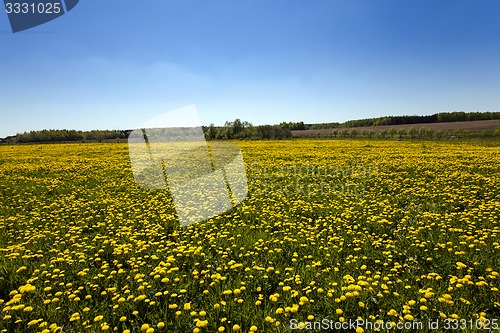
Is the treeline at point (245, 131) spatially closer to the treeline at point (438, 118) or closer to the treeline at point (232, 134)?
the treeline at point (232, 134)

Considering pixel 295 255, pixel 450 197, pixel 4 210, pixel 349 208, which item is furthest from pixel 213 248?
pixel 450 197

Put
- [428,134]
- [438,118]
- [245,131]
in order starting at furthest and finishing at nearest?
[438,118], [245,131], [428,134]

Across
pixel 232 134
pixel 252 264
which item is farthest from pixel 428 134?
pixel 252 264

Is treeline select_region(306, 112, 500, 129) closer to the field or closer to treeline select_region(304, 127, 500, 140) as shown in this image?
treeline select_region(304, 127, 500, 140)

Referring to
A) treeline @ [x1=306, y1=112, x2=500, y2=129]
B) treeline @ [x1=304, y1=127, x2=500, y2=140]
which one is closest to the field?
treeline @ [x1=304, y1=127, x2=500, y2=140]

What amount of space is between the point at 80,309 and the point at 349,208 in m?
6.53

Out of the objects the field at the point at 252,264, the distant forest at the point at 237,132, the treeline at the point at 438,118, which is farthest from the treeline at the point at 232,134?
the treeline at the point at 438,118

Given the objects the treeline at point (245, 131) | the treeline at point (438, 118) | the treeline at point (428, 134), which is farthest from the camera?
the treeline at point (438, 118)

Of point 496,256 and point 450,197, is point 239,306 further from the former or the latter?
point 450,197

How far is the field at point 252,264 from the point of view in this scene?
333cm

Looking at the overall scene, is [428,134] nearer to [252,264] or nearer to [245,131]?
[245,131]

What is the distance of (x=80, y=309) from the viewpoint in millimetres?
3555

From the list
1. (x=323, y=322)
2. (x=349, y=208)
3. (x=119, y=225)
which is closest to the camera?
(x=323, y=322)

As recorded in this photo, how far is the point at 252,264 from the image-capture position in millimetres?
4723
